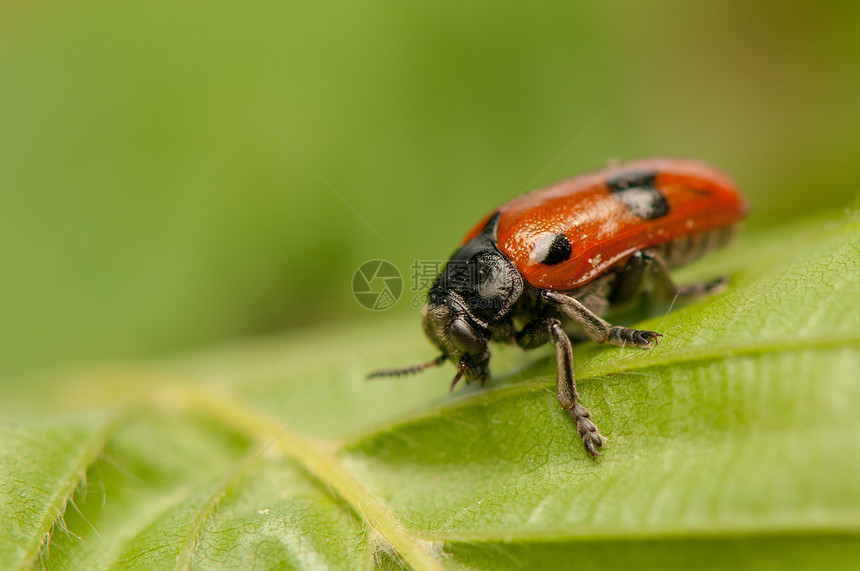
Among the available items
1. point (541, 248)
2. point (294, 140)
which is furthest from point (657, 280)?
point (294, 140)

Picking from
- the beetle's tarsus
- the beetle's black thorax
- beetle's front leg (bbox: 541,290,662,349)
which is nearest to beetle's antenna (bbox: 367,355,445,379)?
the beetle's black thorax

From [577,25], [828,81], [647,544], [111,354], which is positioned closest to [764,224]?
[828,81]

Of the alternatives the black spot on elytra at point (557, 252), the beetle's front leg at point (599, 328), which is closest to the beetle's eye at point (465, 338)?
the beetle's front leg at point (599, 328)

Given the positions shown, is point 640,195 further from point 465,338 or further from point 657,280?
point 465,338

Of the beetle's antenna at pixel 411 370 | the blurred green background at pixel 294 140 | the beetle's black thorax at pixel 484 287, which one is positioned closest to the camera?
the beetle's black thorax at pixel 484 287

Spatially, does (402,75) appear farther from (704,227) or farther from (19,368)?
(19,368)

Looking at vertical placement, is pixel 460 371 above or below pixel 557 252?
below

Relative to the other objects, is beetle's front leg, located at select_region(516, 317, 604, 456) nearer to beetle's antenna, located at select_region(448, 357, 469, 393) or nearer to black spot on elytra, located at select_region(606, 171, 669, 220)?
beetle's antenna, located at select_region(448, 357, 469, 393)

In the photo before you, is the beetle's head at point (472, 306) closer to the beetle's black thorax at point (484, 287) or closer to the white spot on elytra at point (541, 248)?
the beetle's black thorax at point (484, 287)
